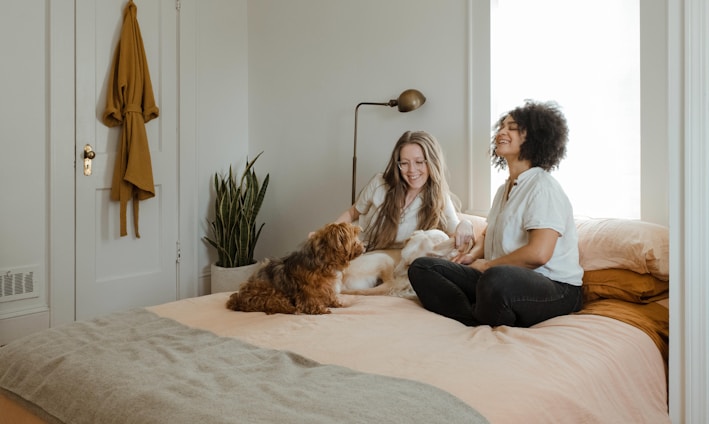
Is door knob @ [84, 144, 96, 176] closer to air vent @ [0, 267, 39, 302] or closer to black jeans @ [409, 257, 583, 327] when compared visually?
air vent @ [0, 267, 39, 302]

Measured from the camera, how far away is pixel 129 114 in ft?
12.5

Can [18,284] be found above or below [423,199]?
below

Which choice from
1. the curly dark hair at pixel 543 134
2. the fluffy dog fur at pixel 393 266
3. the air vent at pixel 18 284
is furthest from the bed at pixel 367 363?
the air vent at pixel 18 284

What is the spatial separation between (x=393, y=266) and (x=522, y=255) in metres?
0.72

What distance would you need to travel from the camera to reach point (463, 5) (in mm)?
3311

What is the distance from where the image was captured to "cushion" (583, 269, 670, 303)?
2318 mm

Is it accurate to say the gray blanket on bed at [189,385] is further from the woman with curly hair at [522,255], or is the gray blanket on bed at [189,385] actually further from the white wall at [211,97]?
the white wall at [211,97]

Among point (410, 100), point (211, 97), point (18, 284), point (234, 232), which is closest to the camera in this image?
point (410, 100)

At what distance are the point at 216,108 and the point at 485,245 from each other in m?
2.65

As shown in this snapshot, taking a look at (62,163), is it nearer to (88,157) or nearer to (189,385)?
(88,157)

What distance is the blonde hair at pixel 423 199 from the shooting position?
2902 mm

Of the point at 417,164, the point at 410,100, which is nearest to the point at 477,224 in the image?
the point at 417,164

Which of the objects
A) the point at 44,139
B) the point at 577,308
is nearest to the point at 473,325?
the point at 577,308

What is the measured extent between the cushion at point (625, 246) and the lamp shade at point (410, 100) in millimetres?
1222
